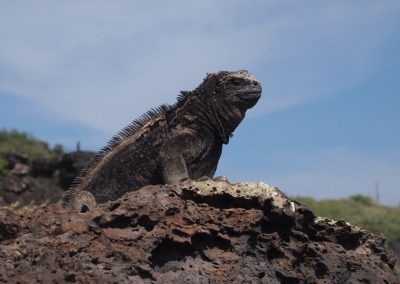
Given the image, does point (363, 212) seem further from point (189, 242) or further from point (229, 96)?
point (189, 242)

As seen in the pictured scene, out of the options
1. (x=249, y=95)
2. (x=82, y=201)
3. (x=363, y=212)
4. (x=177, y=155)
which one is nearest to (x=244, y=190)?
(x=177, y=155)

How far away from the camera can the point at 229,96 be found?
→ 7.04m

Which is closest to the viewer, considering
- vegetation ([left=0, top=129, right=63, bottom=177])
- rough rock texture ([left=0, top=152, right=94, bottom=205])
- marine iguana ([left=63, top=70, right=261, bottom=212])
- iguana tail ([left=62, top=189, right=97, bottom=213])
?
iguana tail ([left=62, top=189, right=97, bottom=213])

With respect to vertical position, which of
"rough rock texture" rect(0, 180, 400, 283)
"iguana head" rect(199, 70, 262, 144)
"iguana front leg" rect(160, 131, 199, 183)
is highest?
"iguana head" rect(199, 70, 262, 144)

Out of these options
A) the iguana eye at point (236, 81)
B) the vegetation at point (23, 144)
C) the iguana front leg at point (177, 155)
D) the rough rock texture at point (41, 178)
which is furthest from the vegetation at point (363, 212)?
the iguana front leg at point (177, 155)

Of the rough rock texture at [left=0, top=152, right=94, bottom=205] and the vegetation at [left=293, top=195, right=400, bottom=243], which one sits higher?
the vegetation at [left=293, top=195, right=400, bottom=243]

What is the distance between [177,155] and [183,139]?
16 cm

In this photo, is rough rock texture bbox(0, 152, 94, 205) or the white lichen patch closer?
the white lichen patch

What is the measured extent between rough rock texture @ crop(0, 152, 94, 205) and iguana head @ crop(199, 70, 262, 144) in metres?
15.9

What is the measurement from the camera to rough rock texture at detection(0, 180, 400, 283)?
5.07 meters

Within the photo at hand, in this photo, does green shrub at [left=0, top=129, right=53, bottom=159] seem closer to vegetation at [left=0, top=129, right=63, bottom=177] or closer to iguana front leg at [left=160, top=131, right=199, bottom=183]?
vegetation at [left=0, top=129, right=63, bottom=177]

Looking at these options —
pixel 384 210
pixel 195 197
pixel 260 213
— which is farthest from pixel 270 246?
pixel 384 210

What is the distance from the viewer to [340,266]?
614 centimetres

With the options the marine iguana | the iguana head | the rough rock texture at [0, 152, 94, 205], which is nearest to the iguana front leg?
the marine iguana
